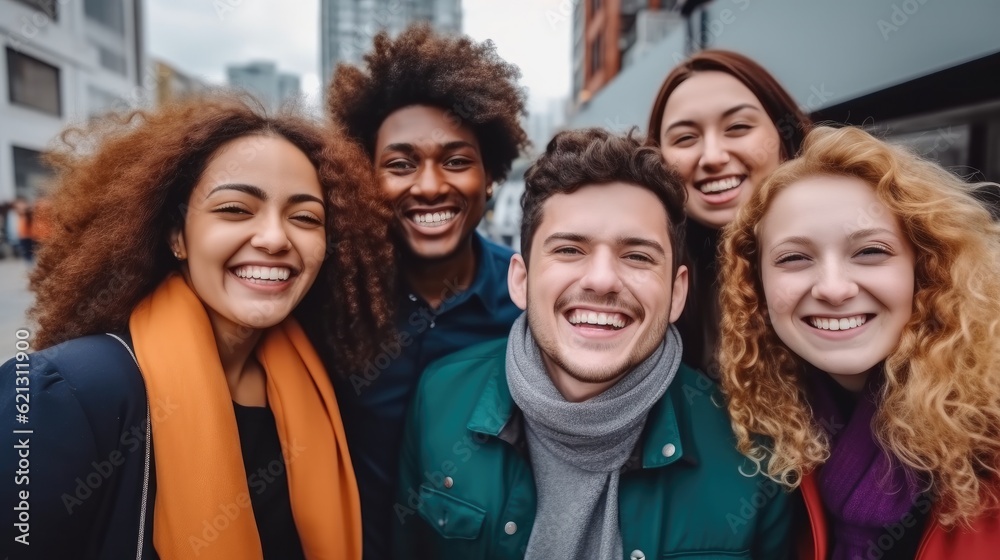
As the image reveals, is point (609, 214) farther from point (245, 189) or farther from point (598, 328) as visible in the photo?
point (245, 189)

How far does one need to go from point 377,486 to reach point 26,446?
4.10ft

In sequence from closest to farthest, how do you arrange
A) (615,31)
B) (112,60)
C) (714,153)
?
(714,153) < (615,31) < (112,60)

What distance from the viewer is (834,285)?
1659 millimetres

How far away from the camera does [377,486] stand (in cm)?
239

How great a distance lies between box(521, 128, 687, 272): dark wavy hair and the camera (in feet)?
6.66

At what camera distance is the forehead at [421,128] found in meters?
2.57

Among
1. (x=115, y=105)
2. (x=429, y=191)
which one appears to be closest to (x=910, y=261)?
(x=429, y=191)

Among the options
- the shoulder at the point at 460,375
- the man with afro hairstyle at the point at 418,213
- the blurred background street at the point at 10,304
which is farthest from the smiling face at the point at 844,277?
the blurred background street at the point at 10,304

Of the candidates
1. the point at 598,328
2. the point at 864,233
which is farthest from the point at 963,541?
the point at 598,328

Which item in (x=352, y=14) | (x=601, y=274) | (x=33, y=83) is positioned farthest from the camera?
(x=352, y=14)

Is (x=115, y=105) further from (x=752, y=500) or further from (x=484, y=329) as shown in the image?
(x=752, y=500)

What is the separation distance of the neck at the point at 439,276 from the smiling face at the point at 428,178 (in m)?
0.07

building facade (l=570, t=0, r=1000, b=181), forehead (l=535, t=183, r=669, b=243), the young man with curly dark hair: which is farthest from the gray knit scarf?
building facade (l=570, t=0, r=1000, b=181)

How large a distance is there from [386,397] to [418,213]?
0.82 m
